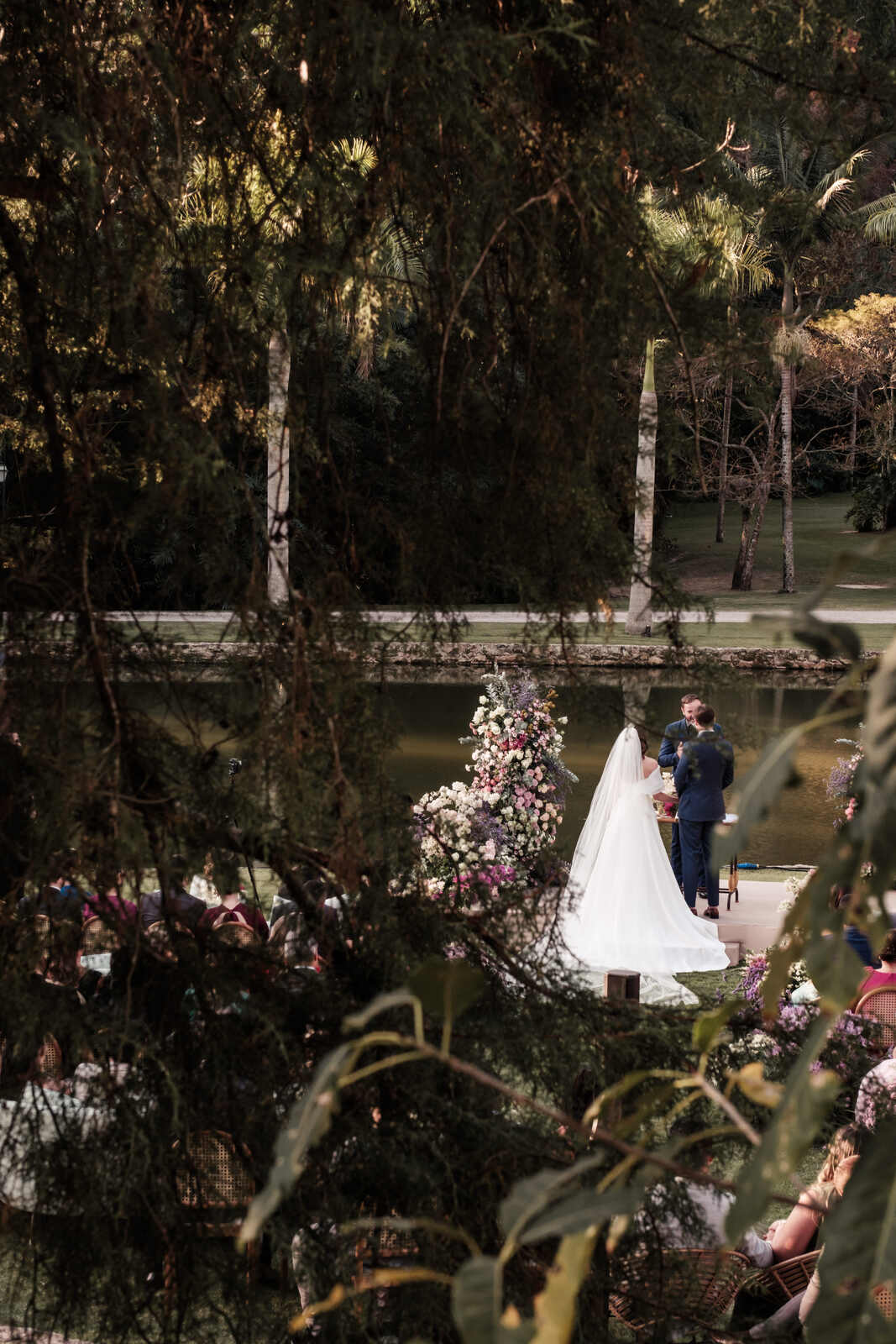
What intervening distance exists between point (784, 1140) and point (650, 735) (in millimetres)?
→ 1728

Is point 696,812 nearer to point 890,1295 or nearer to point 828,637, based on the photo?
point 890,1295

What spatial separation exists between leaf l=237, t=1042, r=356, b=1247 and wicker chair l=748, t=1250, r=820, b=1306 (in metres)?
4.16

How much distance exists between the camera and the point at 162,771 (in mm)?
2148

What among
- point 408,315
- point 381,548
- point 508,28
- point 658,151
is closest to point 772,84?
point 658,151

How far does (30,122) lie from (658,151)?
1.10 metres

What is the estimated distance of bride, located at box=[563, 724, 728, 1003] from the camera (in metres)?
9.32

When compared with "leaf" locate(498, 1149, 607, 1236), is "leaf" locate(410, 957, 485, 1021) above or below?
above

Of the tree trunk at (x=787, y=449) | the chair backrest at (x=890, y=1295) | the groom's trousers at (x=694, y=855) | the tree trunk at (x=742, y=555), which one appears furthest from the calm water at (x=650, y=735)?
the tree trunk at (x=742, y=555)

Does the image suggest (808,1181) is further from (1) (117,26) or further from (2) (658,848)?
(1) (117,26)

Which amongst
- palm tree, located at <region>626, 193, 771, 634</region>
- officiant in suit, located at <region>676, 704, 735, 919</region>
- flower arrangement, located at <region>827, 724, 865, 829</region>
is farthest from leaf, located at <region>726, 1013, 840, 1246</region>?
officiant in suit, located at <region>676, 704, 735, 919</region>

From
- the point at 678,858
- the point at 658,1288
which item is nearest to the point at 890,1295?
the point at 658,1288

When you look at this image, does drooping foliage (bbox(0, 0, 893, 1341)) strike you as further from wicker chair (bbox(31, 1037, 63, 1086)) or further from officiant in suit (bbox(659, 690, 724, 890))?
officiant in suit (bbox(659, 690, 724, 890))

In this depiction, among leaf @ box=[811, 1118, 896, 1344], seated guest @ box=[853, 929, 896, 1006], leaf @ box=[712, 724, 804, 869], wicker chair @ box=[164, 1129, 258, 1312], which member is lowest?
seated guest @ box=[853, 929, 896, 1006]

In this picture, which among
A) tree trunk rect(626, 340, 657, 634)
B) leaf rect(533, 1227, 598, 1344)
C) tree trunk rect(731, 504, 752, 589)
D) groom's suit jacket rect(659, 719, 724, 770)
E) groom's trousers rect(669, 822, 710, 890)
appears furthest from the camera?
tree trunk rect(731, 504, 752, 589)
